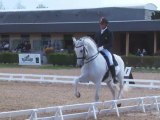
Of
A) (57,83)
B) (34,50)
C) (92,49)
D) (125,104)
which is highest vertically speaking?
(92,49)

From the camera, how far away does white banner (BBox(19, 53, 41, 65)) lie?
38.8 m

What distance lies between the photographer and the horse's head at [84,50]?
38.8 feet

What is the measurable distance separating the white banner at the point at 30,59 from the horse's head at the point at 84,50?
87.5ft

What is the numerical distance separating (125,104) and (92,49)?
2.43 m

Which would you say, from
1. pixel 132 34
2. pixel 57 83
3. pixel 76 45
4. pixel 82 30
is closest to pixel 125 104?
pixel 76 45

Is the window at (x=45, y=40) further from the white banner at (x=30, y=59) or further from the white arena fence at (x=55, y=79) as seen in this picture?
A: the white arena fence at (x=55, y=79)

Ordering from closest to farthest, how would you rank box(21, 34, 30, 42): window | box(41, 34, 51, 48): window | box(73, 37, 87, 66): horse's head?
box(73, 37, 87, 66): horse's head, box(41, 34, 51, 48): window, box(21, 34, 30, 42): window

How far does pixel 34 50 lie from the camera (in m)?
52.1

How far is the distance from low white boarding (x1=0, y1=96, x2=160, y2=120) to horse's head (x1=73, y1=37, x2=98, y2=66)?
1.17 meters

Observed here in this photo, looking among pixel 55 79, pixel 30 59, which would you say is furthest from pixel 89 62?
pixel 30 59

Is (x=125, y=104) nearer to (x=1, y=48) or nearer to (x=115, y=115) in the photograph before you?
(x=115, y=115)

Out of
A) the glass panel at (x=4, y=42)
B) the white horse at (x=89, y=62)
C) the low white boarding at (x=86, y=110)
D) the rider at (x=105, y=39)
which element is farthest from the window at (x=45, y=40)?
the white horse at (x=89, y=62)

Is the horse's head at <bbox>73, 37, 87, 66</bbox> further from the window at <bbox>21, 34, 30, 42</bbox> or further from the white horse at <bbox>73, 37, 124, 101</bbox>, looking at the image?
the window at <bbox>21, 34, 30, 42</bbox>

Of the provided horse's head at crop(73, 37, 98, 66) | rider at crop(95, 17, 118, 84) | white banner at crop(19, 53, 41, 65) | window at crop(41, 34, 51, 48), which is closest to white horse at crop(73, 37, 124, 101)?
horse's head at crop(73, 37, 98, 66)
